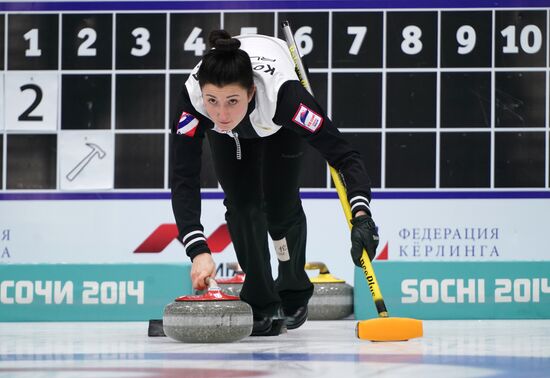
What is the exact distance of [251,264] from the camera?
350cm

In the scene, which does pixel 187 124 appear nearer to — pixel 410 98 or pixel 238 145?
pixel 238 145

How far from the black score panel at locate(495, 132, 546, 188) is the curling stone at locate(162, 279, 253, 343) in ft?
10.2

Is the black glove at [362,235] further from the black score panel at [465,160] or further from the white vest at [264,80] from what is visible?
the black score panel at [465,160]

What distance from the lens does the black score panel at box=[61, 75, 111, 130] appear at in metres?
6.08

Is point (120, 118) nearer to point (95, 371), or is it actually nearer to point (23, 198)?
point (23, 198)

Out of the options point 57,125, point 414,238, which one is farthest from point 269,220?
point 57,125

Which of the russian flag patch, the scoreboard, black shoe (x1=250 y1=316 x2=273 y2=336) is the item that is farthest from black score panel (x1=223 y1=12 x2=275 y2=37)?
the russian flag patch

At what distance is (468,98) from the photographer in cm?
596

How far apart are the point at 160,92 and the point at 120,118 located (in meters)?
0.28

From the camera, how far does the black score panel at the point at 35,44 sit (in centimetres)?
609

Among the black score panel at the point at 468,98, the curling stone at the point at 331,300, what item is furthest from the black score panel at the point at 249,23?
the curling stone at the point at 331,300

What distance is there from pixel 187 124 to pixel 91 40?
312 centimetres

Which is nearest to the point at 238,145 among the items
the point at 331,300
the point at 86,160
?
the point at 331,300

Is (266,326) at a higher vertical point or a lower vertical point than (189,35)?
lower
